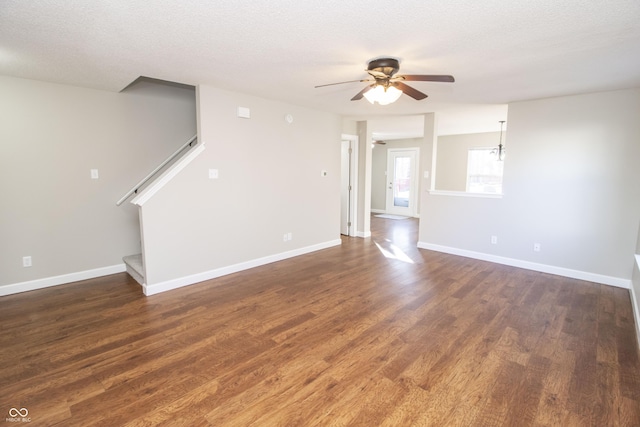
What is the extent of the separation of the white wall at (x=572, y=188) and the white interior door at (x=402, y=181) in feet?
14.7

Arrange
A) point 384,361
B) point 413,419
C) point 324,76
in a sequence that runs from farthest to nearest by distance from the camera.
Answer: point 324,76
point 384,361
point 413,419

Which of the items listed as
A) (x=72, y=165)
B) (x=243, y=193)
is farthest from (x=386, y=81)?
(x=72, y=165)

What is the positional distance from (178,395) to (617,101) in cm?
535

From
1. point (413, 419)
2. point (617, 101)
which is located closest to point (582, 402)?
point (413, 419)

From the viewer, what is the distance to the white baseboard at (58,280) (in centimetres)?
340

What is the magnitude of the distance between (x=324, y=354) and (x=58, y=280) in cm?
349

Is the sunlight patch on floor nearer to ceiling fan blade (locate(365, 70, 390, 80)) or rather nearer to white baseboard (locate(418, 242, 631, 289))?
white baseboard (locate(418, 242, 631, 289))

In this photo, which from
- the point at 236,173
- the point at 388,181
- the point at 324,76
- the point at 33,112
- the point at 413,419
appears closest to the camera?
the point at 413,419

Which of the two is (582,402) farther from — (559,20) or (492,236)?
(492,236)

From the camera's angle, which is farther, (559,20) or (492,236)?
(492,236)

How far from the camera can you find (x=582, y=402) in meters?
1.86


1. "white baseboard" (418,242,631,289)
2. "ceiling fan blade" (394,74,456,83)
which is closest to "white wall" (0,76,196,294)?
"ceiling fan blade" (394,74,456,83)

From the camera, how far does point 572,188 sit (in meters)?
3.93

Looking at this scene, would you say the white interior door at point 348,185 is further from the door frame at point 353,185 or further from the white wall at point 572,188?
the white wall at point 572,188
